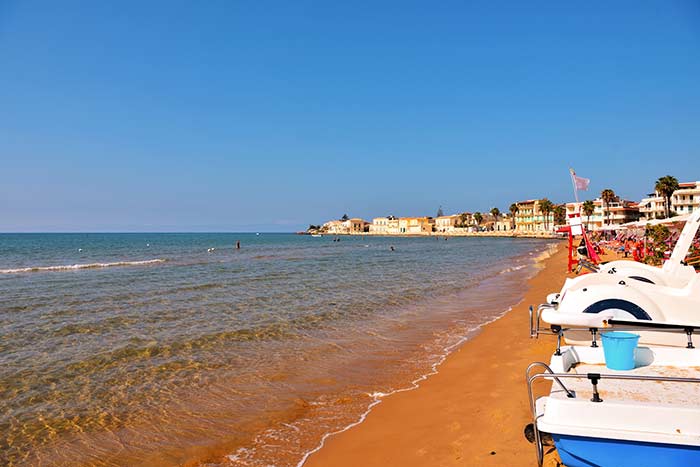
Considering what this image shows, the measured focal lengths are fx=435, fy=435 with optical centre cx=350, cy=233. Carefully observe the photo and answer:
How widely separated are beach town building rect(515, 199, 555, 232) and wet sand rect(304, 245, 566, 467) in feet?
400

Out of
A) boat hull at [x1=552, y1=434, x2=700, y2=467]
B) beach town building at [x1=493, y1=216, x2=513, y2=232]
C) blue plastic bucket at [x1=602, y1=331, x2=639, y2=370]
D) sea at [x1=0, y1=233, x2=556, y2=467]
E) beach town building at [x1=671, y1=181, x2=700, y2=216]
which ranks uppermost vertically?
beach town building at [x1=671, y1=181, x2=700, y2=216]

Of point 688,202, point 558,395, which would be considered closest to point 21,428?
point 558,395

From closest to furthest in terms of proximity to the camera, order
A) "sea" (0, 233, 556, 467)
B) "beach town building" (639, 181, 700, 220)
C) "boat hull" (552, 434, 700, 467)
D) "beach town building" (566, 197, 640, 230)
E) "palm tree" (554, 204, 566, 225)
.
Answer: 1. "boat hull" (552, 434, 700, 467)
2. "sea" (0, 233, 556, 467)
3. "beach town building" (639, 181, 700, 220)
4. "beach town building" (566, 197, 640, 230)
5. "palm tree" (554, 204, 566, 225)

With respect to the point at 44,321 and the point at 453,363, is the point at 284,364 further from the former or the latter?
the point at 44,321

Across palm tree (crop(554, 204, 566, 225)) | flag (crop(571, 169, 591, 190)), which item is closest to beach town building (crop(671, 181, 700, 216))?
palm tree (crop(554, 204, 566, 225))

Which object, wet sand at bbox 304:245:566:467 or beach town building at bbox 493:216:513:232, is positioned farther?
beach town building at bbox 493:216:513:232

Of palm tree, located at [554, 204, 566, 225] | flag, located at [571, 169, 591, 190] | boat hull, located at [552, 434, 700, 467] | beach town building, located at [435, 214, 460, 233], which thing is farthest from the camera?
beach town building, located at [435, 214, 460, 233]

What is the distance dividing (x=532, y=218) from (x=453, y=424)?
13281cm

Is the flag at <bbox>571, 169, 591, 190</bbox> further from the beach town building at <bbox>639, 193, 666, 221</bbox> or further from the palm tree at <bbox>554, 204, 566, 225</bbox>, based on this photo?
the palm tree at <bbox>554, 204, 566, 225</bbox>

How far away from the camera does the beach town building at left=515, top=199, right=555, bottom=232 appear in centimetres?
12000

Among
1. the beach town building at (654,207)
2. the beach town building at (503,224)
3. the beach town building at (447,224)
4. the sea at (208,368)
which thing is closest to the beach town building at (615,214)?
the beach town building at (654,207)

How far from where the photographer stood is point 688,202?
233 feet

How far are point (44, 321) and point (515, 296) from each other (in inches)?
649

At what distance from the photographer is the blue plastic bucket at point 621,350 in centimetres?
462
